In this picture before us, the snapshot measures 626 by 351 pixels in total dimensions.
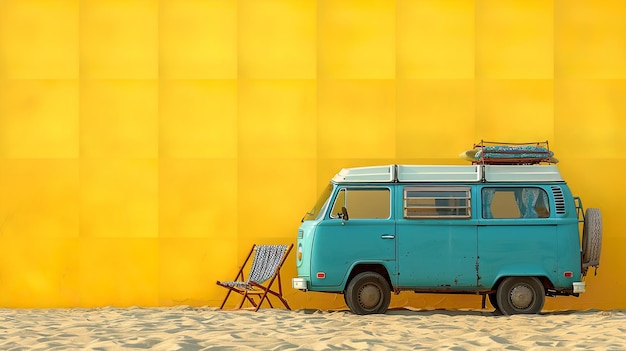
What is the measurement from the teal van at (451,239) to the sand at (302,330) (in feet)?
1.35

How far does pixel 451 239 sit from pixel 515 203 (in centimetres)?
99

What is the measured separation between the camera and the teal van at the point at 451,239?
43.0 ft

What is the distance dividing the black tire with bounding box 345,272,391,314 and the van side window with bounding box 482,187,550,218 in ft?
5.26

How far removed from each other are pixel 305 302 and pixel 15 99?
5141 mm

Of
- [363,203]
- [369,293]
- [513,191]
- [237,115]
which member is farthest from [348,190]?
[237,115]

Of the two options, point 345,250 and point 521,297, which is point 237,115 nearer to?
point 345,250

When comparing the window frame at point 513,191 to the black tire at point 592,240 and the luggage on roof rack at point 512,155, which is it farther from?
the black tire at point 592,240

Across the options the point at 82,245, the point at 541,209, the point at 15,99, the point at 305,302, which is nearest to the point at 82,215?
the point at 82,245

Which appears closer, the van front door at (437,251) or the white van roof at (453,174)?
the van front door at (437,251)

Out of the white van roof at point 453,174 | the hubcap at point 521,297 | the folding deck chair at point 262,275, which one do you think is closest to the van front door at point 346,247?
the white van roof at point 453,174

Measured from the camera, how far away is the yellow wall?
48.5ft

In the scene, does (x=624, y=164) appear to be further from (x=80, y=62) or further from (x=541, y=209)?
(x=80, y=62)

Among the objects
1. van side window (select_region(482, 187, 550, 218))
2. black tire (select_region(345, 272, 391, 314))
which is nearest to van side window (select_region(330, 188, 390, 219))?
black tire (select_region(345, 272, 391, 314))

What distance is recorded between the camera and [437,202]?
43.4 ft
